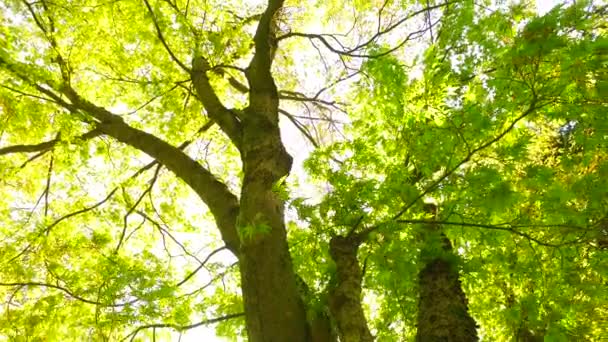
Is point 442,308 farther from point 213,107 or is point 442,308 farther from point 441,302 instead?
point 213,107

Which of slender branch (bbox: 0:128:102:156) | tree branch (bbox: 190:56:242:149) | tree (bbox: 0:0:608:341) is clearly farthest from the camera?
slender branch (bbox: 0:128:102:156)

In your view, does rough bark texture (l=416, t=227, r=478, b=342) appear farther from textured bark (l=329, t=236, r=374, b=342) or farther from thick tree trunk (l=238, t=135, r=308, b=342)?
thick tree trunk (l=238, t=135, r=308, b=342)

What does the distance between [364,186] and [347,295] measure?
2.56ft

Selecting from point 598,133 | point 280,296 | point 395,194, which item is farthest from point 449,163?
point 280,296

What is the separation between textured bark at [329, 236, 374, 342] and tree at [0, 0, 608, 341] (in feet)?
0.04

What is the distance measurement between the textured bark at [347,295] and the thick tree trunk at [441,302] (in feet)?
2.16

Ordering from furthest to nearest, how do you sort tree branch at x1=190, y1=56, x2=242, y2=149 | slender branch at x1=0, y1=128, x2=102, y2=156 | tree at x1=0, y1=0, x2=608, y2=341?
slender branch at x1=0, y1=128, x2=102, y2=156, tree branch at x1=190, y1=56, x2=242, y2=149, tree at x1=0, y1=0, x2=608, y2=341

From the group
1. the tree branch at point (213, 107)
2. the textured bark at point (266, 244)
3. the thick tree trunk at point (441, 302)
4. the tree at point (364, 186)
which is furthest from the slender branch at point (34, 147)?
the thick tree trunk at point (441, 302)

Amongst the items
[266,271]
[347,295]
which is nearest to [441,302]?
[347,295]

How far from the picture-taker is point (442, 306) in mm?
3830

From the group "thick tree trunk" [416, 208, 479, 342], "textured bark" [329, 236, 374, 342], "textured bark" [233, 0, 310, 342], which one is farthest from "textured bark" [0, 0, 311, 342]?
"thick tree trunk" [416, 208, 479, 342]

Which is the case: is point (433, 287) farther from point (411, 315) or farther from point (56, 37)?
point (56, 37)

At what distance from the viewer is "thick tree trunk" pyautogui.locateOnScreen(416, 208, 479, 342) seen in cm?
361

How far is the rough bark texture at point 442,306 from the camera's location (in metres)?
3.64
